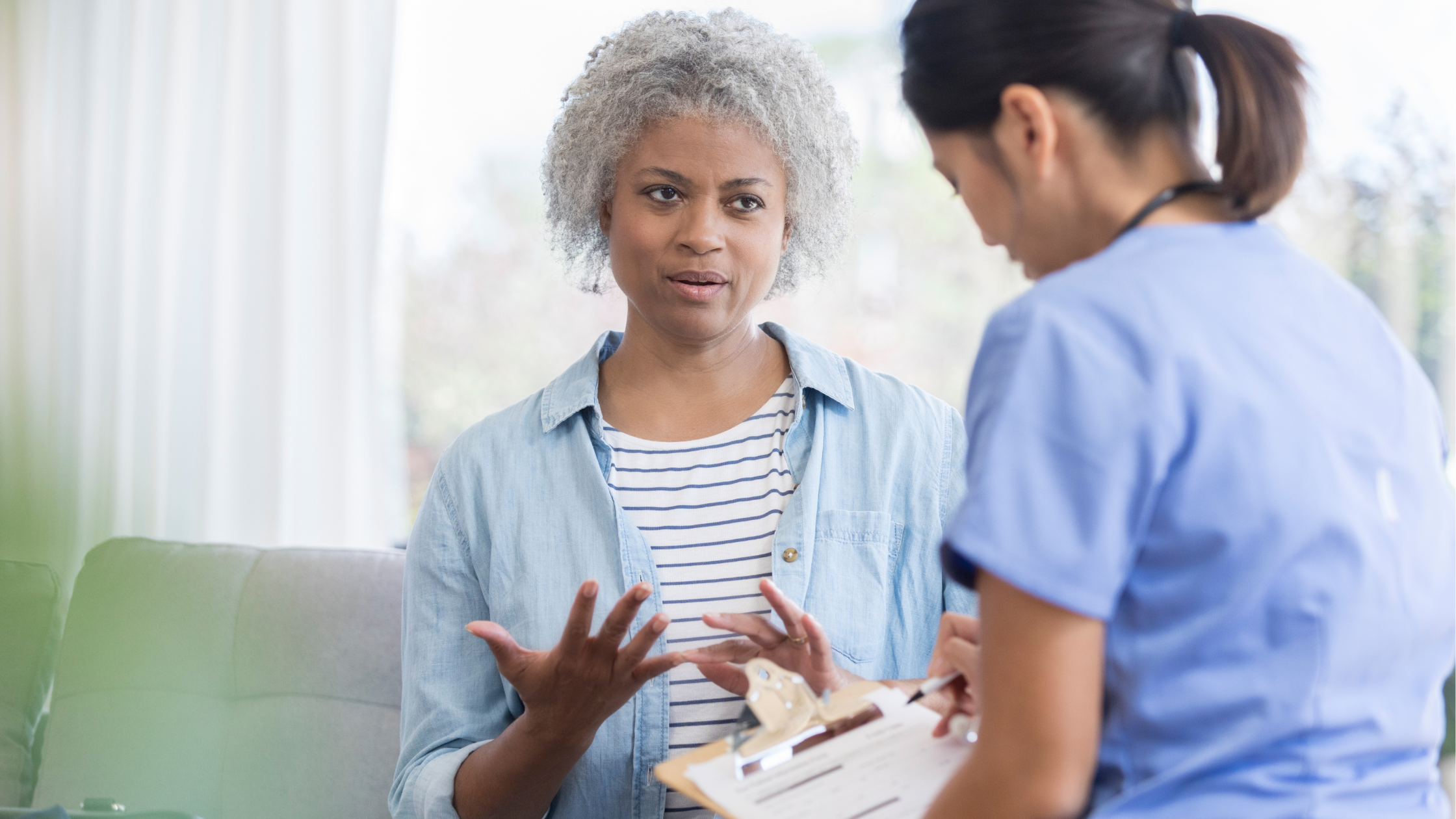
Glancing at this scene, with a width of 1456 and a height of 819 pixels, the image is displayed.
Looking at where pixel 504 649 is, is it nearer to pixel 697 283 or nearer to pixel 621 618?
pixel 621 618

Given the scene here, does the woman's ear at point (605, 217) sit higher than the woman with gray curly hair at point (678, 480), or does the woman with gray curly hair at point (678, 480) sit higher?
the woman's ear at point (605, 217)

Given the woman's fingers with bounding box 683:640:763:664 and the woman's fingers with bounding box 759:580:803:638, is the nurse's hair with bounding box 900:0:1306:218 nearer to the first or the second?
the woman's fingers with bounding box 759:580:803:638

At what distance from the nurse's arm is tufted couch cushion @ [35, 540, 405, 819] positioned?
1.27 m

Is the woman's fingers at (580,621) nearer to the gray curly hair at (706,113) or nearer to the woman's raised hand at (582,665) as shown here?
the woman's raised hand at (582,665)

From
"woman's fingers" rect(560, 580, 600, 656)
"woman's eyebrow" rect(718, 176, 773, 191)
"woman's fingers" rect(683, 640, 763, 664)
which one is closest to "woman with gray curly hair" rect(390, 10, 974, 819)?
"woman's eyebrow" rect(718, 176, 773, 191)

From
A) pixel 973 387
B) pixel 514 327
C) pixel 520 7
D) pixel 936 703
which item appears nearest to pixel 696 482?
pixel 936 703

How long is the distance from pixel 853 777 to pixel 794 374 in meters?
0.67

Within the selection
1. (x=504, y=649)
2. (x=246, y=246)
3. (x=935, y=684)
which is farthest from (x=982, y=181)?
(x=246, y=246)

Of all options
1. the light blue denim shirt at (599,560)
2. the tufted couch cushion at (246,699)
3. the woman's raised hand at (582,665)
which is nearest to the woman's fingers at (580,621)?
the woman's raised hand at (582,665)

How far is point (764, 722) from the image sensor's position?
0.84 metres

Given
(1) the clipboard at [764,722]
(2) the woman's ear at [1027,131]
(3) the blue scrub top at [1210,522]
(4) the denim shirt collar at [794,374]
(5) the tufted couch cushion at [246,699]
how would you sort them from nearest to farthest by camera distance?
(3) the blue scrub top at [1210,522] → (2) the woman's ear at [1027,131] → (1) the clipboard at [764,722] → (4) the denim shirt collar at [794,374] → (5) the tufted couch cushion at [246,699]

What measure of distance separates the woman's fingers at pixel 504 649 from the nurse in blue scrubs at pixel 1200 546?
51 cm

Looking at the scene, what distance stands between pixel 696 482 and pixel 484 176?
1864 mm

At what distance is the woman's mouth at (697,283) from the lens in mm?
1281
